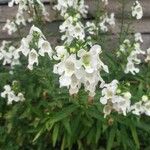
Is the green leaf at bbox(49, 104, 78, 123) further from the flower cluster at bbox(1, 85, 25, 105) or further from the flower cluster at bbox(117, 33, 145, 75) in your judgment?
the flower cluster at bbox(117, 33, 145, 75)

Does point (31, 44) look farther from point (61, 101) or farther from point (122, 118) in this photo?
point (122, 118)

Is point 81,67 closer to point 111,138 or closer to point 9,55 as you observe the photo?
point 111,138

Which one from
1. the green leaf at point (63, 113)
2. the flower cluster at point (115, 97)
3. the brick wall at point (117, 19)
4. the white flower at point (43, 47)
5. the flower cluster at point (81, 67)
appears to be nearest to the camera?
the flower cluster at point (81, 67)

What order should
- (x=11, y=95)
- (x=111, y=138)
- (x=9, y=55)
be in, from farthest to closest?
(x=9, y=55), (x=11, y=95), (x=111, y=138)

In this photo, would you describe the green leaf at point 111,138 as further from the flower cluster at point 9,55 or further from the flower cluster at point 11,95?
the flower cluster at point 9,55

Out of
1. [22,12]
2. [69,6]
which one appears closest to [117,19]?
[69,6]

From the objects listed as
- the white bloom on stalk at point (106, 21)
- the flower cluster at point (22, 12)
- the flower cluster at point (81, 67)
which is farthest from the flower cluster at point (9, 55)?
the flower cluster at point (81, 67)

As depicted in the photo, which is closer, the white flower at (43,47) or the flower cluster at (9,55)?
the white flower at (43,47)
